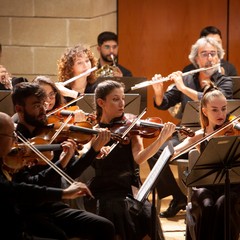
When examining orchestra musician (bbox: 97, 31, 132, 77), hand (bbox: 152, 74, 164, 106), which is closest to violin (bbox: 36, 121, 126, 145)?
hand (bbox: 152, 74, 164, 106)

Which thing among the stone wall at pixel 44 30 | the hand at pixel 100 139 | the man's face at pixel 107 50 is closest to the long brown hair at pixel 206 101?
the hand at pixel 100 139

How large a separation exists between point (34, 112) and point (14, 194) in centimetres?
75

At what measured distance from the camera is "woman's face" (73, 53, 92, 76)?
4.96 metres

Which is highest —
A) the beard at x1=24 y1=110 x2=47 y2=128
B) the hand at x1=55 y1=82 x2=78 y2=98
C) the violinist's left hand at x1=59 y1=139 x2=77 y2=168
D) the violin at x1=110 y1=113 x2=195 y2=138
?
the hand at x1=55 y1=82 x2=78 y2=98

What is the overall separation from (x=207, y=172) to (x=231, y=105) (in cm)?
117

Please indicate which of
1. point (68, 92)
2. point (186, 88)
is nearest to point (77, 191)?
point (68, 92)

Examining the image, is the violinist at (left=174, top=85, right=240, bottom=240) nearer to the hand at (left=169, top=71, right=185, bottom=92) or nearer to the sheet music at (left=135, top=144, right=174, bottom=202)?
the sheet music at (left=135, top=144, right=174, bottom=202)

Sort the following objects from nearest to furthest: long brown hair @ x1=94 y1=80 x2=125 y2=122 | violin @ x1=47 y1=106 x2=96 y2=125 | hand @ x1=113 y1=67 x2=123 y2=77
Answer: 1. long brown hair @ x1=94 y1=80 x2=125 y2=122
2. violin @ x1=47 y1=106 x2=96 y2=125
3. hand @ x1=113 y1=67 x2=123 y2=77

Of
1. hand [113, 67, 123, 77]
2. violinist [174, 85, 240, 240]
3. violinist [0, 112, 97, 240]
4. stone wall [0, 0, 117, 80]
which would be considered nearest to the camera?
violinist [0, 112, 97, 240]

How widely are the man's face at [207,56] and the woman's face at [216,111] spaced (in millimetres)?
1217

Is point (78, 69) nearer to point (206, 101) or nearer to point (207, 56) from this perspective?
point (207, 56)

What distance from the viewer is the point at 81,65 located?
16.3 ft

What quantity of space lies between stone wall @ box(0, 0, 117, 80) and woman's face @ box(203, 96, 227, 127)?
8.52ft

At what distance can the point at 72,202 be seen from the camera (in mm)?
3617
